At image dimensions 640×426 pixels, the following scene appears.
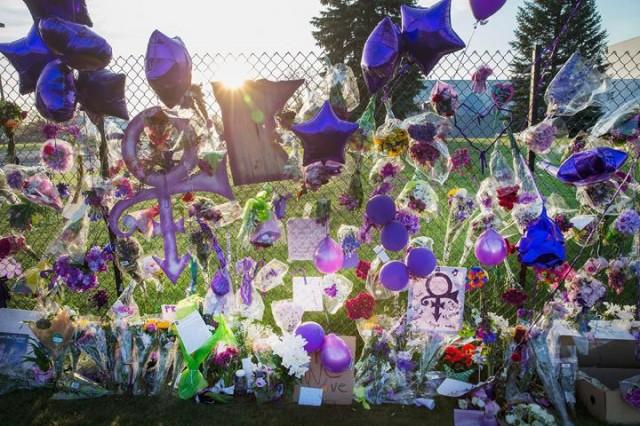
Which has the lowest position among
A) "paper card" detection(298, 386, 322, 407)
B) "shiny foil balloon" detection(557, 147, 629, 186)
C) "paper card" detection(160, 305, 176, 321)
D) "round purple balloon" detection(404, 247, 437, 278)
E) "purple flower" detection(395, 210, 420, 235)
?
"paper card" detection(298, 386, 322, 407)

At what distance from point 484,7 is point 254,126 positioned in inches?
55.7

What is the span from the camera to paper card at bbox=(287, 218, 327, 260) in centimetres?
293

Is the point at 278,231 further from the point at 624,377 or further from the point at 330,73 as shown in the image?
the point at 624,377

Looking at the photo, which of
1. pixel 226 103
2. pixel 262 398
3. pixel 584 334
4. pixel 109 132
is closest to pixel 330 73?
pixel 226 103

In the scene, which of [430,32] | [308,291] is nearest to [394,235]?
[308,291]

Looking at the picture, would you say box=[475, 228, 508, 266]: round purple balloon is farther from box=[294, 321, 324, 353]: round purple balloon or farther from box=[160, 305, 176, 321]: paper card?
box=[160, 305, 176, 321]: paper card

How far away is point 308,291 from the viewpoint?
311 cm

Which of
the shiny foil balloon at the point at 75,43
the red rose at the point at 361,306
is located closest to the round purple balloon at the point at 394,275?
the red rose at the point at 361,306

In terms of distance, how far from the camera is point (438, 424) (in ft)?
9.09

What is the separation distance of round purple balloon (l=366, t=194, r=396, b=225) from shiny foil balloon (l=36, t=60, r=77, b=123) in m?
1.79

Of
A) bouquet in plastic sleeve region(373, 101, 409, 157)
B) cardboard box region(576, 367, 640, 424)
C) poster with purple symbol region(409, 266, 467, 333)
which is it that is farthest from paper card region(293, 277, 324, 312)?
cardboard box region(576, 367, 640, 424)

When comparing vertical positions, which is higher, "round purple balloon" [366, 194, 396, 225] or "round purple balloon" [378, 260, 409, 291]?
"round purple balloon" [366, 194, 396, 225]

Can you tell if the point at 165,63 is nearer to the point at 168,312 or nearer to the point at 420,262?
the point at 168,312

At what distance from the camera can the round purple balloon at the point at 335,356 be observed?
2.88 meters
